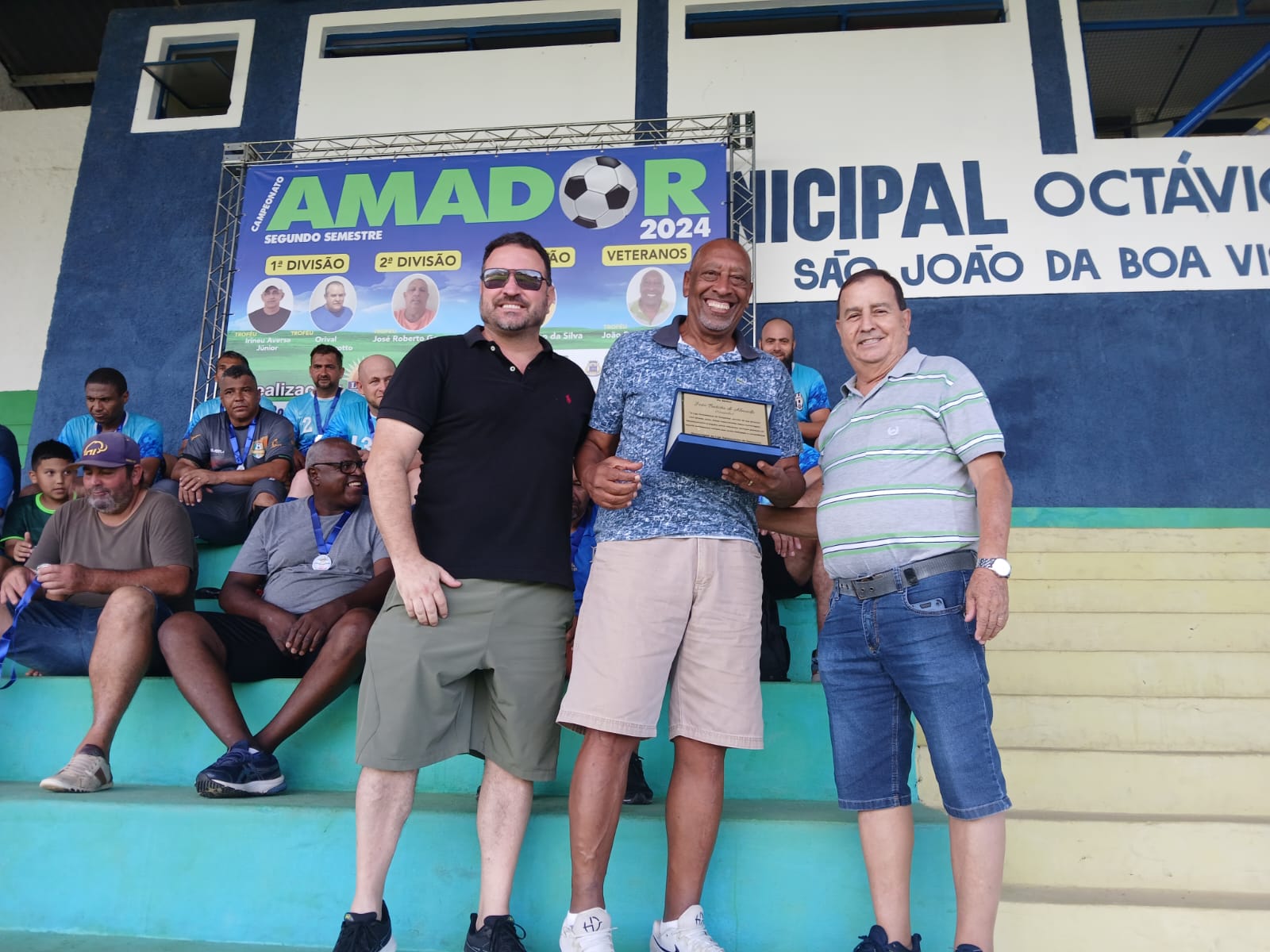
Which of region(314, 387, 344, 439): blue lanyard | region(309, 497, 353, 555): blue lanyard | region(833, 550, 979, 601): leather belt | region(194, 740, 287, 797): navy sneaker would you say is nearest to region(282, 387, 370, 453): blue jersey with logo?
region(314, 387, 344, 439): blue lanyard

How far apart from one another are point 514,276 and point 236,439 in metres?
2.77

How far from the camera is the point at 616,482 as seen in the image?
1973 mm

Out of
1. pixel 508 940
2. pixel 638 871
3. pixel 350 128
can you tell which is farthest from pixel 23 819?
pixel 350 128

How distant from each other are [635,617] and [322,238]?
4.82 meters

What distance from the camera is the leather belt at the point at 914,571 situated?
6.10 feet

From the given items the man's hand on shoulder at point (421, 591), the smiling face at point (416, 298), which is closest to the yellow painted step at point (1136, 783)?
the man's hand on shoulder at point (421, 591)

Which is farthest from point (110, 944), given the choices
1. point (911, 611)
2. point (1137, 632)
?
point (1137, 632)

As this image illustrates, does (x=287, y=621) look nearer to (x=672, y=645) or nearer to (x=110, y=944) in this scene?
(x=110, y=944)

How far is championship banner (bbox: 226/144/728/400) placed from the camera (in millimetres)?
5637

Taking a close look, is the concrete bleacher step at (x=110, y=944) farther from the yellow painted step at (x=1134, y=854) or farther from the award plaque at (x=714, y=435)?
the yellow painted step at (x=1134, y=854)

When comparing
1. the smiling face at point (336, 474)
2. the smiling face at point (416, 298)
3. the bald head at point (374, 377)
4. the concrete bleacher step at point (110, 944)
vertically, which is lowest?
the concrete bleacher step at point (110, 944)

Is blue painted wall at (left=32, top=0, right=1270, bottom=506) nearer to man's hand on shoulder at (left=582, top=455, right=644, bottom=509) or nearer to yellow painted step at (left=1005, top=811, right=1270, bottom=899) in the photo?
yellow painted step at (left=1005, top=811, right=1270, bottom=899)

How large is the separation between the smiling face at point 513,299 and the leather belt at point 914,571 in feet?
3.06

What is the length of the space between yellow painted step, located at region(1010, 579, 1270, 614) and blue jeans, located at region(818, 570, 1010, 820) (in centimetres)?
179
